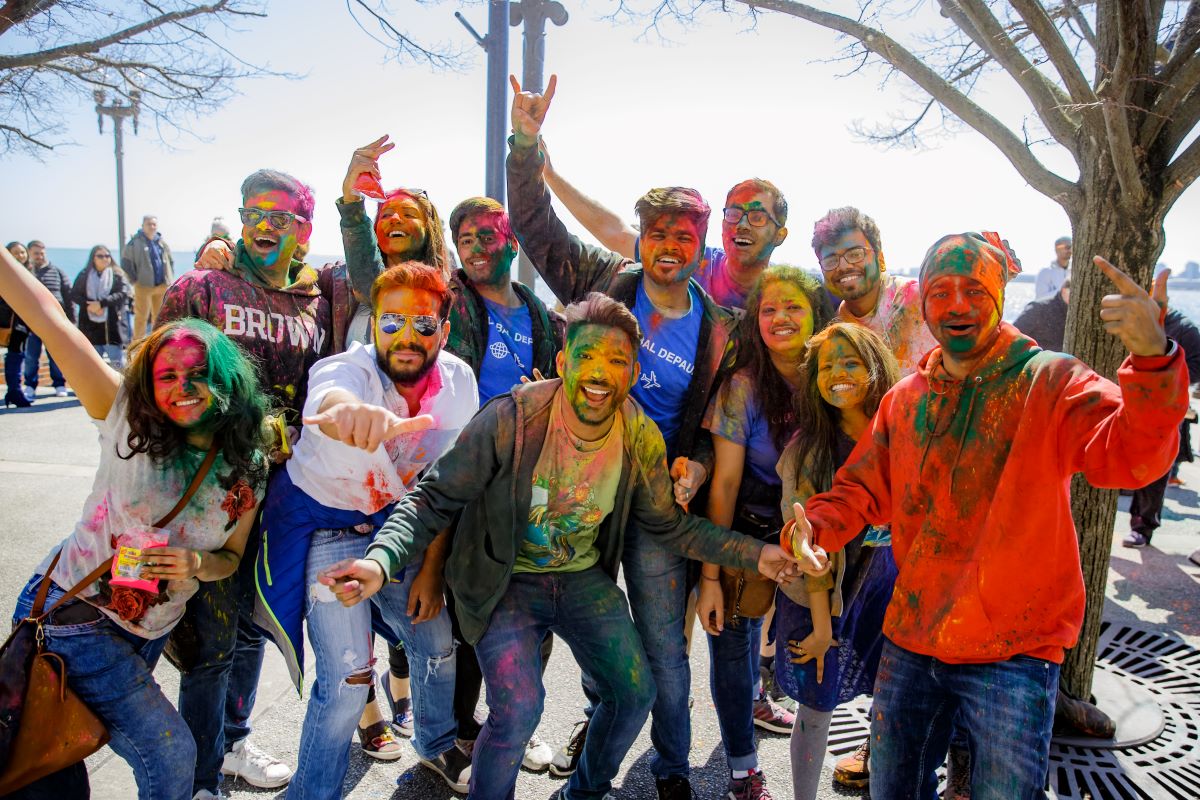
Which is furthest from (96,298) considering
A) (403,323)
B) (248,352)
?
(403,323)

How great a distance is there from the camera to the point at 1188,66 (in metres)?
3.05

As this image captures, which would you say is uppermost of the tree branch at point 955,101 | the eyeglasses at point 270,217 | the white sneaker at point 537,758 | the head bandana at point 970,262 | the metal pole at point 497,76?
the metal pole at point 497,76

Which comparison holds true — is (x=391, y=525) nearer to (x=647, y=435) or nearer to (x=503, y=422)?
(x=503, y=422)

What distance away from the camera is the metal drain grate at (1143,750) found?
9.98 feet

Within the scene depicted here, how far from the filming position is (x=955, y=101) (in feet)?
11.7

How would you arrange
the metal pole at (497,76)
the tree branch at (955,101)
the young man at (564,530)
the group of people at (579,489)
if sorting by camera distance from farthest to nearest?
the metal pole at (497,76)
the tree branch at (955,101)
the young man at (564,530)
the group of people at (579,489)

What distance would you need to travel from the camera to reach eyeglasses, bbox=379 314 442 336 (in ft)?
8.71

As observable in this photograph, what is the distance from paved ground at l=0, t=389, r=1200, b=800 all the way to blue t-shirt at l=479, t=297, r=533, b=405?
1.49 m

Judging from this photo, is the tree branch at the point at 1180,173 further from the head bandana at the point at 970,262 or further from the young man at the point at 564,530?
the young man at the point at 564,530

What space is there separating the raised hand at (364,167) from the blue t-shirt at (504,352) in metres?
0.67

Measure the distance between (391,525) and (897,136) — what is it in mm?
4168

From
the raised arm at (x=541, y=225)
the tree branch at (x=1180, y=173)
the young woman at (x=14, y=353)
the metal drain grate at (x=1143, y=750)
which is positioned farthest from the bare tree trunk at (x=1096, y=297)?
the young woman at (x=14, y=353)

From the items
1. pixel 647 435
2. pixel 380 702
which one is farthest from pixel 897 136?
pixel 380 702

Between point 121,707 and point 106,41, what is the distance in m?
7.30
